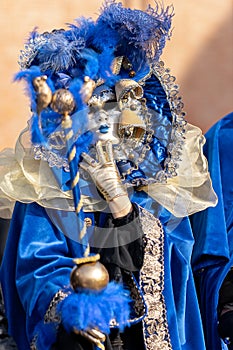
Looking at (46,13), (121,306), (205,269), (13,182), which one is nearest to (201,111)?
(46,13)

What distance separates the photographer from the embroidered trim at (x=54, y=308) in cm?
174

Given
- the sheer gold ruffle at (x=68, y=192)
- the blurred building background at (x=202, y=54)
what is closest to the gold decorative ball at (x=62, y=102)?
the sheer gold ruffle at (x=68, y=192)

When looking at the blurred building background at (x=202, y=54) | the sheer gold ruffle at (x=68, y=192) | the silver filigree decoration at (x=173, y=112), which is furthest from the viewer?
the blurred building background at (x=202, y=54)

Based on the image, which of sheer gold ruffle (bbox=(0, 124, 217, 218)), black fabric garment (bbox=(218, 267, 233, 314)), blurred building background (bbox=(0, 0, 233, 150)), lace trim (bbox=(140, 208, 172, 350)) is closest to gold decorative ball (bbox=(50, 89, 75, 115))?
sheer gold ruffle (bbox=(0, 124, 217, 218))

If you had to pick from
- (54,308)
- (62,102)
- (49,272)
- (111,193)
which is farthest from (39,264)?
(62,102)

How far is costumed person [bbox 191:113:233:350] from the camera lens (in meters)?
2.06

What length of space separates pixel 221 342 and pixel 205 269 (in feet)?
0.68

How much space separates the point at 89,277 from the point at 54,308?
0.22m

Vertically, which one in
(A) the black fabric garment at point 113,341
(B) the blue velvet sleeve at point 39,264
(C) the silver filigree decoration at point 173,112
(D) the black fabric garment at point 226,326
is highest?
(C) the silver filigree decoration at point 173,112

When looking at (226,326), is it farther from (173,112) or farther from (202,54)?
(202,54)

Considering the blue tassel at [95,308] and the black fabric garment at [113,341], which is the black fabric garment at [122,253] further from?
the blue tassel at [95,308]

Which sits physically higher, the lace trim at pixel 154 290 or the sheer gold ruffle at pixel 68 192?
the sheer gold ruffle at pixel 68 192

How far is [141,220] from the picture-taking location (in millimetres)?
1942

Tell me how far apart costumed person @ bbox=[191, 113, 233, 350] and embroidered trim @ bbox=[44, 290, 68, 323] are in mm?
478
